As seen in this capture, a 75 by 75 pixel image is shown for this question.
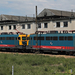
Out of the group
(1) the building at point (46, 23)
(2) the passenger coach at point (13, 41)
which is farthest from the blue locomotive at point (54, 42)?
(1) the building at point (46, 23)

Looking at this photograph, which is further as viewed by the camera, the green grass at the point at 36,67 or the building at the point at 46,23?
the building at the point at 46,23

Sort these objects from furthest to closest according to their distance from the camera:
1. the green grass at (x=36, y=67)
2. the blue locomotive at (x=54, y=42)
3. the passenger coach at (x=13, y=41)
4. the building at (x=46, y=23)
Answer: the building at (x=46, y=23) < the passenger coach at (x=13, y=41) < the blue locomotive at (x=54, y=42) < the green grass at (x=36, y=67)

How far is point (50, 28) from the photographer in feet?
136

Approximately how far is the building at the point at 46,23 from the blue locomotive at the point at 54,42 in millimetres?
11224

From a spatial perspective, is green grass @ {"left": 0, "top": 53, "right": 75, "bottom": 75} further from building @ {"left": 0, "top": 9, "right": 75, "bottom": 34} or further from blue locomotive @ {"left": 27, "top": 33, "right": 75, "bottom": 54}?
building @ {"left": 0, "top": 9, "right": 75, "bottom": 34}

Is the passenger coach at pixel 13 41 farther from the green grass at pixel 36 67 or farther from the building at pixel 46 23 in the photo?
the green grass at pixel 36 67

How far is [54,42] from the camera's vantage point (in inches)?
1064

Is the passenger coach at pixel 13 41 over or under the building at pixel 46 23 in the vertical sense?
under

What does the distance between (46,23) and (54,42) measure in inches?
644

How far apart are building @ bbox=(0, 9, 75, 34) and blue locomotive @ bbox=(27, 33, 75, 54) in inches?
442

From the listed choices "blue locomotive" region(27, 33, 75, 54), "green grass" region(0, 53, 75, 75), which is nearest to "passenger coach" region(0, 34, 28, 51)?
"blue locomotive" region(27, 33, 75, 54)

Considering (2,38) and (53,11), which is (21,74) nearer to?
(2,38)

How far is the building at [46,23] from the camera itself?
1519 inches

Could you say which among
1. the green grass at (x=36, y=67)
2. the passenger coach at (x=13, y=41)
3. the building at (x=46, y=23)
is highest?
the building at (x=46, y=23)
